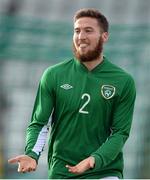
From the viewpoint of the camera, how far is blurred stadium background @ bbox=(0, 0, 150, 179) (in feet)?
40.4

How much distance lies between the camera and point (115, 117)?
5043mm

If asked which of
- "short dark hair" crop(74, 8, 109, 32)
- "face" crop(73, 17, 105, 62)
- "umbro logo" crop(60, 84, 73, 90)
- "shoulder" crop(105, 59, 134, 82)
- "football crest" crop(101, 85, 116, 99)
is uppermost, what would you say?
"short dark hair" crop(74, 8, 109, 32)

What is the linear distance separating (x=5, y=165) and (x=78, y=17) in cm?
738

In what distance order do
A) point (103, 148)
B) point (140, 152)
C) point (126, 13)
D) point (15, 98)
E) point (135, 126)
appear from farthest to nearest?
point (126, 13)
point (15, 98)
point (135, 126)
point (140, 152)
point (103, 148)

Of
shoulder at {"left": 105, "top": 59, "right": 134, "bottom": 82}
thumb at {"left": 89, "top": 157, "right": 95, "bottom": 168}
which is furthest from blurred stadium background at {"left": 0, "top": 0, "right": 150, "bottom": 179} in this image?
thumb at {"left": 89, "top": 157, "right": 95, "bottom": 168}

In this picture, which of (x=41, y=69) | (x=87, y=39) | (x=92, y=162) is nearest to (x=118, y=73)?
(x=87, y=39)

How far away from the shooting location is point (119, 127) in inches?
198

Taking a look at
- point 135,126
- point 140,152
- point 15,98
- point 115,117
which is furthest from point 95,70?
point 15,98

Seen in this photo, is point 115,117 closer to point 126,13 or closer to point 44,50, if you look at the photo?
point 44,50

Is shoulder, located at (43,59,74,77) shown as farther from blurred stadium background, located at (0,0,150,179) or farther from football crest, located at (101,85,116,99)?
blurred stadium background, located at (0,0,150,179)

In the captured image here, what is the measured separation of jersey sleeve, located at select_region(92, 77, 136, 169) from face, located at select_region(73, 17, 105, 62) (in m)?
0.28

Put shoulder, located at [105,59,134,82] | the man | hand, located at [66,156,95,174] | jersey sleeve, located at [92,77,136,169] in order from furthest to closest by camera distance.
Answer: shoulder, located at [105,59,134,82] < the man < jersey sleeve, located at [92,77,136,169] < hand, located at [66,156,95,174]

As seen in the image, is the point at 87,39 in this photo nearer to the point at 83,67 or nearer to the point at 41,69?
the point at 83,67

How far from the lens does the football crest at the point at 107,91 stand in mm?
5027
